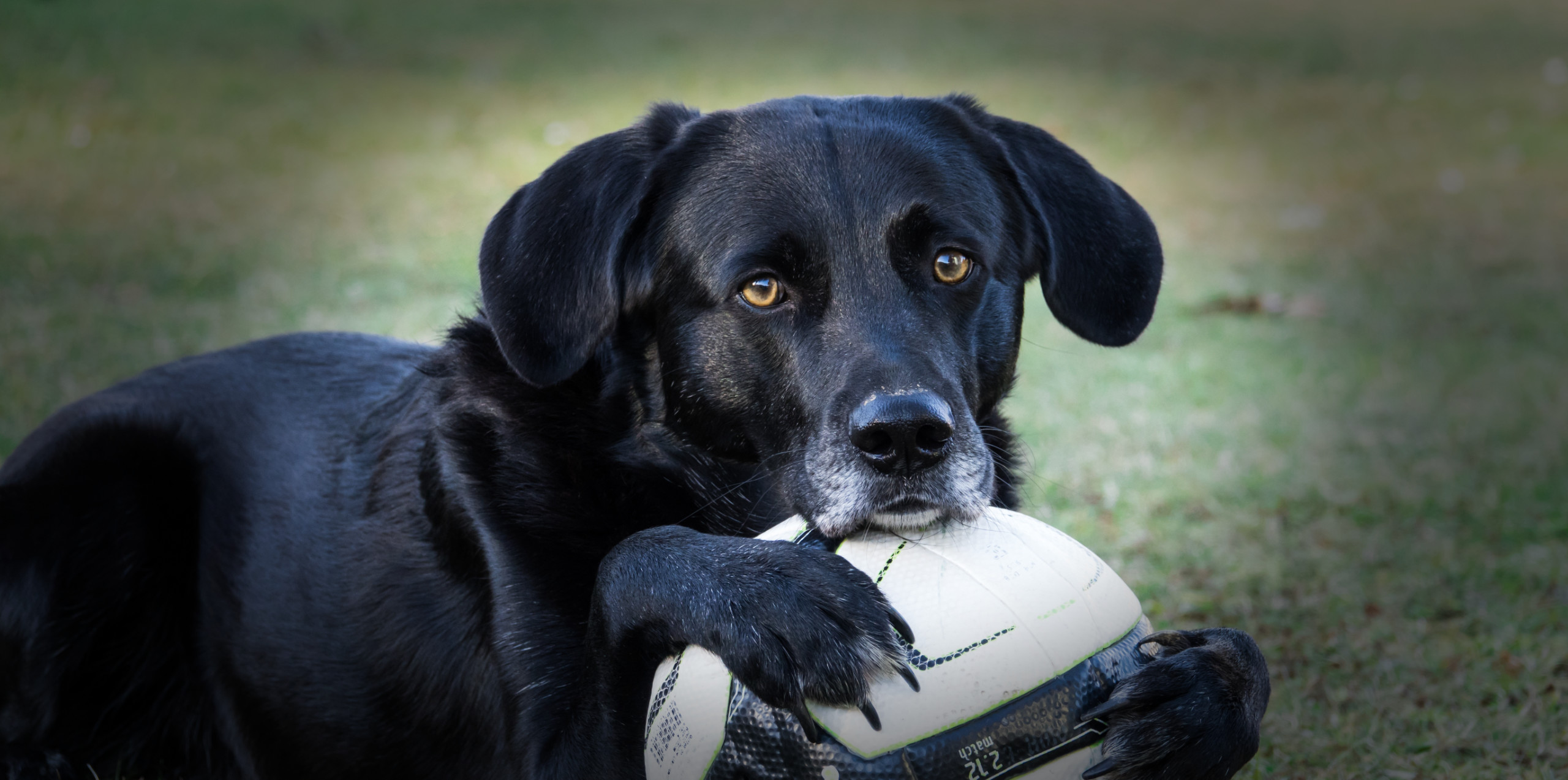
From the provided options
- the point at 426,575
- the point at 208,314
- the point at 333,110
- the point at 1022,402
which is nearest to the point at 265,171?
the point at 333,110

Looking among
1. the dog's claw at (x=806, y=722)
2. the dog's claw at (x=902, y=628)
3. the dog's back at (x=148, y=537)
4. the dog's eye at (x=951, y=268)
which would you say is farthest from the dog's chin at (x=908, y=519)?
the dog's back at (x=148, y=537)

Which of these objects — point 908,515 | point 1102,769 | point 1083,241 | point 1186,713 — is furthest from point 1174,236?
point 1102,769

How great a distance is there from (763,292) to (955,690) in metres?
1.10

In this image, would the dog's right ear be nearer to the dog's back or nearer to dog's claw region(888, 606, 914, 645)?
the dog's back

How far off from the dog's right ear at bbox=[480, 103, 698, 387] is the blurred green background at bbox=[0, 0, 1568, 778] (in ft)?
2.15

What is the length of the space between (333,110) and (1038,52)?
1055 centimetres

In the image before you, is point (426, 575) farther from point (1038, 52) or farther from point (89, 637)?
point (1038, 52)

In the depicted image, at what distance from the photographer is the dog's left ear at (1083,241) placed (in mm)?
3404

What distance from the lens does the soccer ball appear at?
2.22 m

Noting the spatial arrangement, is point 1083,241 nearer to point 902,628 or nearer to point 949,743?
point 902,628

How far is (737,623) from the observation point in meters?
2.34

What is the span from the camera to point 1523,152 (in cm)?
1603

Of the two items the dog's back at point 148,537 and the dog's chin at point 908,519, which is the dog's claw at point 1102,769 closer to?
the dog's chin at point 908,519

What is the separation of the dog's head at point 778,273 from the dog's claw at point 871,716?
587 millimetres
